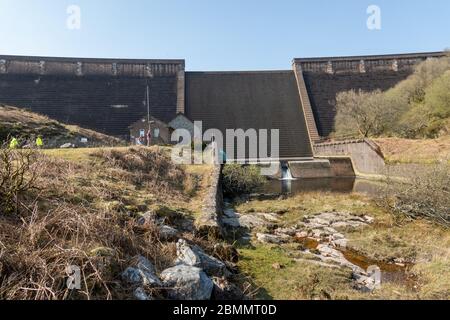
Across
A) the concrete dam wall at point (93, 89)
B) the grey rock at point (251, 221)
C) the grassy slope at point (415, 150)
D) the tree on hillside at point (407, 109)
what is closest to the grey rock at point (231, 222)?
the grey rock at point (251, 221)

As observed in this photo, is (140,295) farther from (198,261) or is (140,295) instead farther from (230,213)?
(230,213)

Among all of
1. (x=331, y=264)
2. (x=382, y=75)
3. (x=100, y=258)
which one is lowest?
A: (x=331, y=264)

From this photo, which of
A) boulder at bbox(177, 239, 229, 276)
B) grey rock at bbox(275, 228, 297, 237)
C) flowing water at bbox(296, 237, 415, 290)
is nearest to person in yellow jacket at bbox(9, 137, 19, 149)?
boulder at bbox(177, 239, 229, 276)

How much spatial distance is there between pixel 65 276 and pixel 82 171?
4.86 meters

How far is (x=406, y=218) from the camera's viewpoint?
29.7ft

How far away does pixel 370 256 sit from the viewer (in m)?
6.65

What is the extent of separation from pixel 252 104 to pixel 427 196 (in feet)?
81.6

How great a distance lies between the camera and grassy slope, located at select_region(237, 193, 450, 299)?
456cm

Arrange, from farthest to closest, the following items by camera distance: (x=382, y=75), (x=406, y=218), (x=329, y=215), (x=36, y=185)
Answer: (x=382, y=75) < (x=329, y=215) < (x=406, y=218) < (x=36, y=185)

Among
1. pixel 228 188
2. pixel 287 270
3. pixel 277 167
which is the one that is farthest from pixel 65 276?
pixel 277 167

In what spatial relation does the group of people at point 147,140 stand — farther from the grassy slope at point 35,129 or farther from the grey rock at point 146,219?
the grey rock at point 146,219

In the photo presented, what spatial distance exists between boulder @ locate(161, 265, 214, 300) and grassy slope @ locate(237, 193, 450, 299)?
1144mm

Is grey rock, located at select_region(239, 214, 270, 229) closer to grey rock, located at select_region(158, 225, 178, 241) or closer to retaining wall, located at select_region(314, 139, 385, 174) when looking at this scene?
grey rock, located at select_region(158, 225, 178, 241)

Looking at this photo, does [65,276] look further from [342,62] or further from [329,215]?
[342,62]
